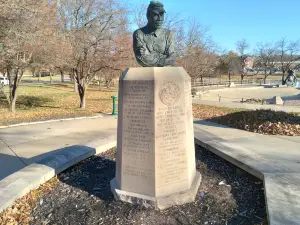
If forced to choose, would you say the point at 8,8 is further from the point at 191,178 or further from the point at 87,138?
the point at 191,178

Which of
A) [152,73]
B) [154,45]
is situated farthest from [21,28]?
[152,73]

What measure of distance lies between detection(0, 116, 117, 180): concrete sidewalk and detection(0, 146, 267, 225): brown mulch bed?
5.13ft

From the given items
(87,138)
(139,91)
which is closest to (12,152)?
(87,138)

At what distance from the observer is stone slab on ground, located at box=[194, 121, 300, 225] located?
3279 mm

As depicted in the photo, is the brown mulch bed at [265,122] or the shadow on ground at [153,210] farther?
the brown mulch bed at [265,122]

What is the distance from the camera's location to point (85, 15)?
14930 mm

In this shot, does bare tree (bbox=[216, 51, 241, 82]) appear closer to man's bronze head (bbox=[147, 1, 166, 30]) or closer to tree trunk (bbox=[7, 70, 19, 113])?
tree trunk (bbox=[7, 70, 19, 113])

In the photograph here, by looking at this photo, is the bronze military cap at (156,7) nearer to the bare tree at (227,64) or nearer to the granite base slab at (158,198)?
the granite base slab at (158,198)

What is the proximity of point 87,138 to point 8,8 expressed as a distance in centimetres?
462

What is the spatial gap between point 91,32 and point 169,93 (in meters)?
11.5

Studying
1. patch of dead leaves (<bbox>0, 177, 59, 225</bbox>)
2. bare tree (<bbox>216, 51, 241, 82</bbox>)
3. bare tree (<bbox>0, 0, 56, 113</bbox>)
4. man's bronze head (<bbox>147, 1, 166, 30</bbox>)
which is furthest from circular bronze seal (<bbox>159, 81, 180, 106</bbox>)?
bare tree (<bbox>216, 51, 241, 82</bbox>)

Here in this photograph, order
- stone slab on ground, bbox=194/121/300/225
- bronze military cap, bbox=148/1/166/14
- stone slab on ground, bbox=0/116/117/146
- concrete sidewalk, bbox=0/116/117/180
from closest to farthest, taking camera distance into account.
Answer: stone slab on ground, bbox=194/121/300/225, bronze military cap, bbox=148/1/166/14, concrete sidewalk, bbox=0/116/117/180, stone slab on ground, bbox=0/116/117/146

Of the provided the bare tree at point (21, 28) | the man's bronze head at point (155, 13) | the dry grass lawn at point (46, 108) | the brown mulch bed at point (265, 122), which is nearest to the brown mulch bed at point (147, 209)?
the man's bronze head at point (155, 13)

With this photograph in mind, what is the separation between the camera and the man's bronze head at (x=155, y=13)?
3.68 m
